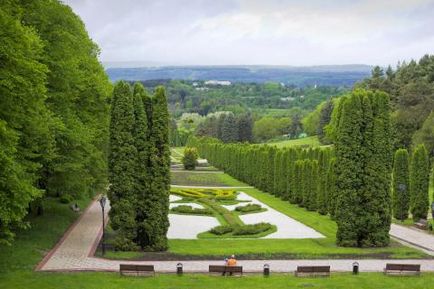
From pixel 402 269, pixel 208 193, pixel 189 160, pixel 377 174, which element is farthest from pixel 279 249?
pixel 189 160

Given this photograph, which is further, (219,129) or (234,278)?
(219,129)

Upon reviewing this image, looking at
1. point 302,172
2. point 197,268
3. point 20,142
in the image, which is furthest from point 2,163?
point 302,172

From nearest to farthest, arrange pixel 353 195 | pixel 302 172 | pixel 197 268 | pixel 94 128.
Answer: pixel 197 268, pixel 353 195, pixel 94 128, pixel 302 172

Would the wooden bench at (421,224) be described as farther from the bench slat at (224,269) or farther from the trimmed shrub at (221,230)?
the bench slat at (224,269)

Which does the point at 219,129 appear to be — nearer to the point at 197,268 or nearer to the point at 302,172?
the point at 302,172

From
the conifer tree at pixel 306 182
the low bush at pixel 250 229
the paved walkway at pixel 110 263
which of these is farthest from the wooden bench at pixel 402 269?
the conifer tree at pixel 306 182

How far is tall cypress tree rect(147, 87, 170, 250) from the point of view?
1052 inches

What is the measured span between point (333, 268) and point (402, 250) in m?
5.56

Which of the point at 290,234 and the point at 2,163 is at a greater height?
the point at 2,163

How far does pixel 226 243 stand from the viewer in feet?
95.9

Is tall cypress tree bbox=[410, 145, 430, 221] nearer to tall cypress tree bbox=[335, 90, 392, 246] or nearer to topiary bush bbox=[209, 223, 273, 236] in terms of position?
tall cypress tree bbox=[335, 90, 392, 246]

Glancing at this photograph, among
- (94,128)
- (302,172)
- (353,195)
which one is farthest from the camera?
(302,172)

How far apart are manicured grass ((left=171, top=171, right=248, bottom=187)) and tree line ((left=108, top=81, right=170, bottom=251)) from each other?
33155mm

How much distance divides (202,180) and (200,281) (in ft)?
142
